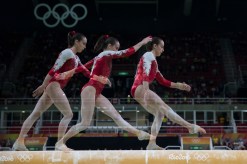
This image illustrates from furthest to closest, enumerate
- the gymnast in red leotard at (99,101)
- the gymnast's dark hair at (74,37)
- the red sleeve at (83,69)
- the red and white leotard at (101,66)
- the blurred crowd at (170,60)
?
1. the blurred crowd at (170,60)
2. the gymnast's dark hair at (74,37)
3. the red sleeve at (83,69)
4. the red and white leotard at (101,66)
5. the gymnast in red leotard at (99,101)

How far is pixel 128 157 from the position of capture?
24.8ft

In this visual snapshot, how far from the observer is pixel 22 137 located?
808cm

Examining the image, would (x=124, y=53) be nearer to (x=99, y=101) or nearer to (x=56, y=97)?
(x=99, y=101)

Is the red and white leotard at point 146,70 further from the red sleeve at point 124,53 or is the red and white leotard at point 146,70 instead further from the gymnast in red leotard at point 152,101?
the red sleeve at point 124,53

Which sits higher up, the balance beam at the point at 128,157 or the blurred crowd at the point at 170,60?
the blurred crowd at the point at 170,60

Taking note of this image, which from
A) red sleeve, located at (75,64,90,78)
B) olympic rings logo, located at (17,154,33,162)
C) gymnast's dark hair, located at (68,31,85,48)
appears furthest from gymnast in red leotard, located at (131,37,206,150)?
olympic rings logo, located at (17,154,33,162)

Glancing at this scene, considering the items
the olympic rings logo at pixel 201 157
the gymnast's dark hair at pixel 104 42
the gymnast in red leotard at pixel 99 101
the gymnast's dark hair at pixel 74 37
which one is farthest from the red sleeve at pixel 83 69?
the olympic rings logo at pixel 201 157

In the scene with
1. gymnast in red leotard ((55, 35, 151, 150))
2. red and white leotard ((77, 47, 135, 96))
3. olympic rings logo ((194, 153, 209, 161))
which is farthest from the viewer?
red and white leotard ((77, 47, 135, 96))

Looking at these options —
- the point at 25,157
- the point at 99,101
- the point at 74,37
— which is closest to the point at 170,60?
the point at 74,37

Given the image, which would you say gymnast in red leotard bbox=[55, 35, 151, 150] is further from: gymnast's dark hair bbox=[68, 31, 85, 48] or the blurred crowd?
the blurred crowd

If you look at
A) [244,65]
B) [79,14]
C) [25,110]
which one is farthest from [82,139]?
[79,14]

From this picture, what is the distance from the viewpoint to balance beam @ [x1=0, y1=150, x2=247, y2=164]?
7.54 meters

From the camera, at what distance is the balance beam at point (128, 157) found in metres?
7.54

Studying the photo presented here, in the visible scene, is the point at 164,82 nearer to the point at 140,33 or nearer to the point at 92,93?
the point at 92,93
